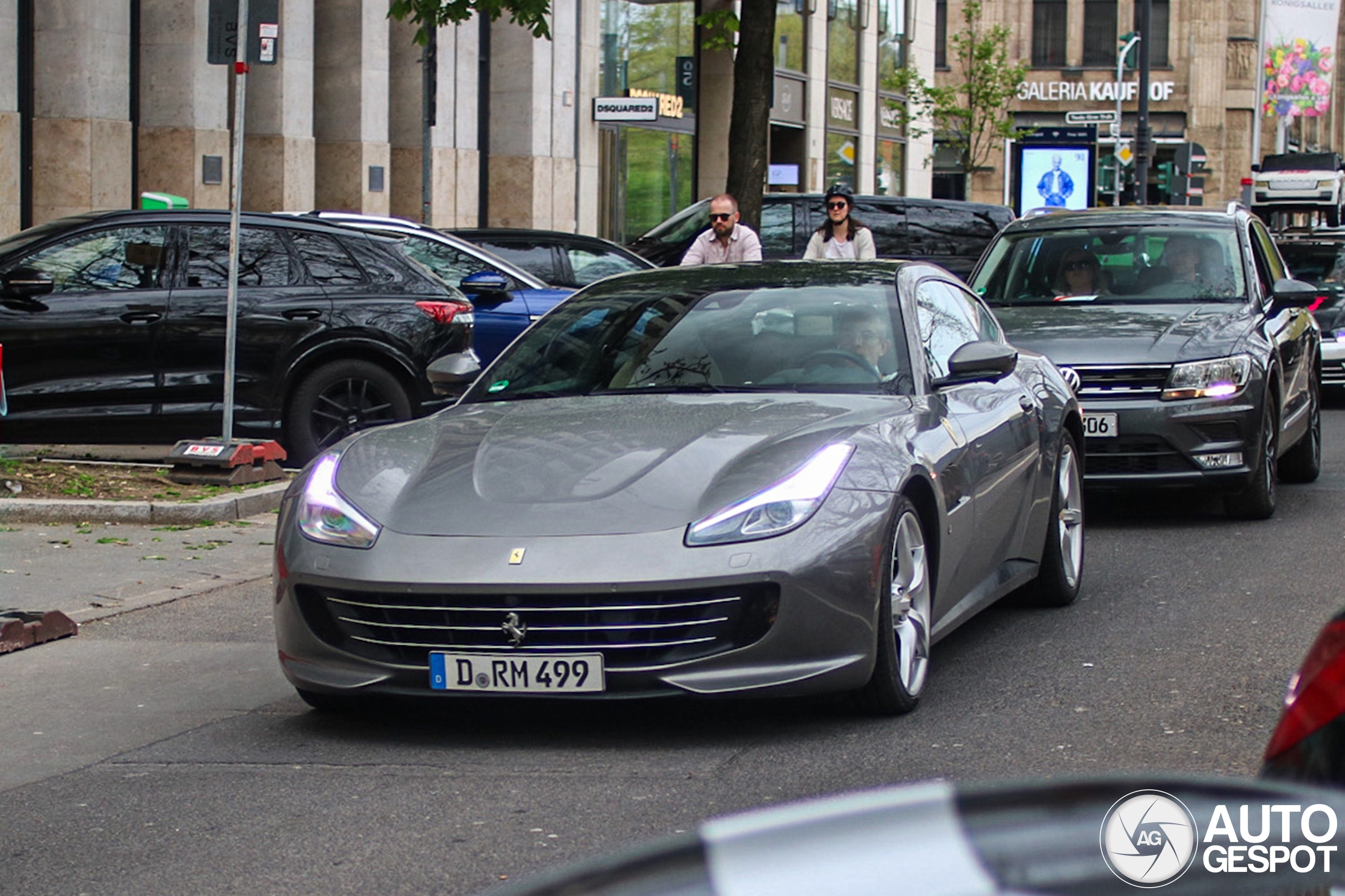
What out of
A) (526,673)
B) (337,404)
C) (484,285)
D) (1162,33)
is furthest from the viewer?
(1162,33)

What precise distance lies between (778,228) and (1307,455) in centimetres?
1017

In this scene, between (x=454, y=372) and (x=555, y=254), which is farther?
(x=555, y=254)

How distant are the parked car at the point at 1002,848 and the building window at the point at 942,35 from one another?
73.5 m

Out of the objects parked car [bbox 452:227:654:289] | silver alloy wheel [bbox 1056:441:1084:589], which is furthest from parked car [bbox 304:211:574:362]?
silver alloy wheel [bbox 1056:441:1084:589]

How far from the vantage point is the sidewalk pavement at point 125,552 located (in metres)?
8.09


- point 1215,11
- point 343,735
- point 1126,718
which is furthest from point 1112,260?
point 1215,11

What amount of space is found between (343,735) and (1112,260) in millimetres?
7155

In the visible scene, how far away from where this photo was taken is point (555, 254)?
15852mm

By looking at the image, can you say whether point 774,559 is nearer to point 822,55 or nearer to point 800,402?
point 800,402

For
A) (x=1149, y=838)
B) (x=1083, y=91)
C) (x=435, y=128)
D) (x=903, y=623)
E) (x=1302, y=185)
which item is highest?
(x=1083, y=91)

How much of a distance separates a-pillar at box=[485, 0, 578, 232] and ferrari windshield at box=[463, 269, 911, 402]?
22481 mm

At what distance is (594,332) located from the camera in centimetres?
693

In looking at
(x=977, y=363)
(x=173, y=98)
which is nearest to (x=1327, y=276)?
(x=173, y=98)

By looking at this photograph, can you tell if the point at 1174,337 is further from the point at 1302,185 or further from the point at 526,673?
the point at 1302,185
